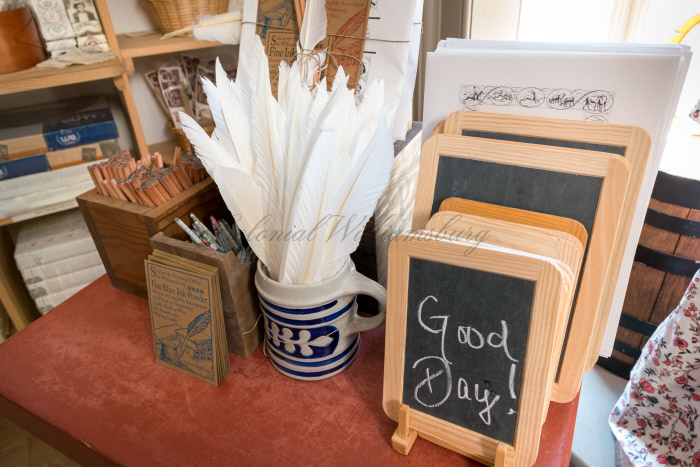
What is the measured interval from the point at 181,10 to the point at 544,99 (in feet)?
4.49

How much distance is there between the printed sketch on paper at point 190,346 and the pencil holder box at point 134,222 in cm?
18

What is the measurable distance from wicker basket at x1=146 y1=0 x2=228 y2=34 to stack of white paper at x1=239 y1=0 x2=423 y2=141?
90cm

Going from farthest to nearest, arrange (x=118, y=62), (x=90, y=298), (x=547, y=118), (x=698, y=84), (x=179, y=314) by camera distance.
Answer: (x=118, y=62), (x=698, y=84), (x=90, y=298), (x=179, y=314), (x=547, y=118)

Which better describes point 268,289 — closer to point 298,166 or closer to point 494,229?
point 298,166

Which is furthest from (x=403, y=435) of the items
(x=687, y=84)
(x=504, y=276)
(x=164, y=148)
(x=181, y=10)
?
(x=164, y=148)

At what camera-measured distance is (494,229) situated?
0.56m

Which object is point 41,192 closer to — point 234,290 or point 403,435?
point 234,290

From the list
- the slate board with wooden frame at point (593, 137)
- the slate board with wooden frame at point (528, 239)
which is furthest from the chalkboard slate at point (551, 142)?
the slate board with wooden frame at point (528, 239)

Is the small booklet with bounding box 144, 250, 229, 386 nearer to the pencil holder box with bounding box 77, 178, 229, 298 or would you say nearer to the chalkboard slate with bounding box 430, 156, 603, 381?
the pencil holder box with bounding box 77, 178, 229, 298

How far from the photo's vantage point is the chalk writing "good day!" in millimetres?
542

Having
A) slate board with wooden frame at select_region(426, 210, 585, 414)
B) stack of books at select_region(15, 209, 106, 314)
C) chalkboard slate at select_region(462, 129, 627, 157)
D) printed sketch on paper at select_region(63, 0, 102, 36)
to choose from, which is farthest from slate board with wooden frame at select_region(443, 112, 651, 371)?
stack of books at select_region(15, 209, 106, 314)

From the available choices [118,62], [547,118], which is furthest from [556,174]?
[118,62]

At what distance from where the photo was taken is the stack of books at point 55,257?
1567 mm

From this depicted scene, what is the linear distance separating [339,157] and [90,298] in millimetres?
718
